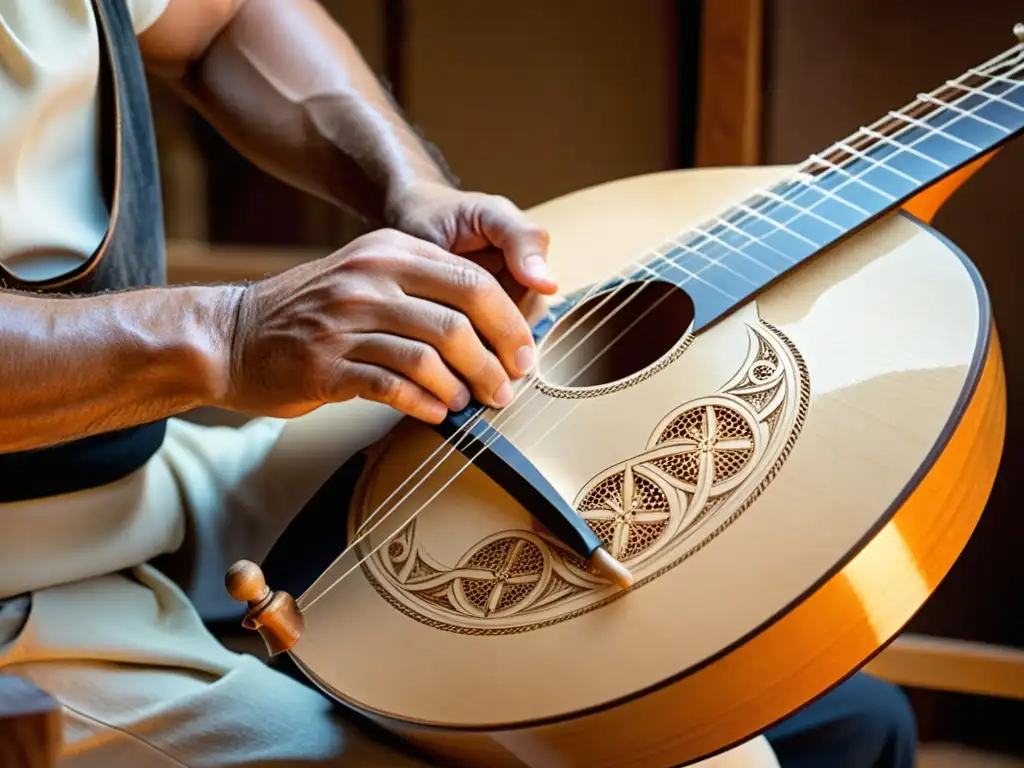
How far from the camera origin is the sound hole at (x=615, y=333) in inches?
31.5

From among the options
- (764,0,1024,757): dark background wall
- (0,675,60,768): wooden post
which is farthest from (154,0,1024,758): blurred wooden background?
(0,675,60,768): wooden post

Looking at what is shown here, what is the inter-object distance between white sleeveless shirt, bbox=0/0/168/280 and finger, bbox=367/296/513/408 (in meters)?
0.25

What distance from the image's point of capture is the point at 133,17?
0.90m

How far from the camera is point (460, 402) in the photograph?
0.70 metres

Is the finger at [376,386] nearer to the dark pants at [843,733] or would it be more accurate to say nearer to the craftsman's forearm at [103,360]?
the craftsman's forearm at [103,360]

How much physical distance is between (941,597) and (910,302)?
959 millimetres

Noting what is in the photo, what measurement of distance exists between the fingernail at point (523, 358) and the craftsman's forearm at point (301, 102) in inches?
11.7

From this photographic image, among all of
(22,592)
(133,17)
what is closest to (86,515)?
(22,592)

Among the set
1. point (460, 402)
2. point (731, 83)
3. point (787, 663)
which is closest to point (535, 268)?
point (460, 402)

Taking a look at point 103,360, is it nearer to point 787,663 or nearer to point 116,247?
point 116,247

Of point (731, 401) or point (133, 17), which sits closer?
point (731, 401)

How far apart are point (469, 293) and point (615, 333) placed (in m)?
0.21

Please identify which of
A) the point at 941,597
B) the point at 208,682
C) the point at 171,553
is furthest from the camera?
the point at 941,597

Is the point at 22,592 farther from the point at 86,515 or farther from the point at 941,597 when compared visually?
the point at 941,597
